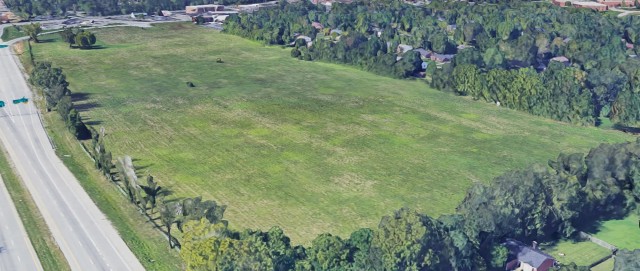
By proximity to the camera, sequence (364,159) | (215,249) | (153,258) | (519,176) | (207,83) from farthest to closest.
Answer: (207,83) < (364,159) < (519,176) < (153,258) < (215,249)

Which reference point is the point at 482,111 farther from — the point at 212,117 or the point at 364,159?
the point at 212,117

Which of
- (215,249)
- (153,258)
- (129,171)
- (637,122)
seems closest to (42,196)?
(129,171)

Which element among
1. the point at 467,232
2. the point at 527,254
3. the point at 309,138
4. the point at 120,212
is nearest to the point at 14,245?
the point at 120,212

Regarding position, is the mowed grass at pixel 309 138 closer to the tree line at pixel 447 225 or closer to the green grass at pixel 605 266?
the tree line at pixel 447 225

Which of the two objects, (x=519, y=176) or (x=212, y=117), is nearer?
(x=519, y=176)

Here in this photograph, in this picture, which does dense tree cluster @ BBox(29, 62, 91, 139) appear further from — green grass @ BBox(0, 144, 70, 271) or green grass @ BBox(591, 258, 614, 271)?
green grass @ BBox(591, 258, 614, 271)

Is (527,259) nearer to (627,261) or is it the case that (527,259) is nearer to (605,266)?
(605,266)
